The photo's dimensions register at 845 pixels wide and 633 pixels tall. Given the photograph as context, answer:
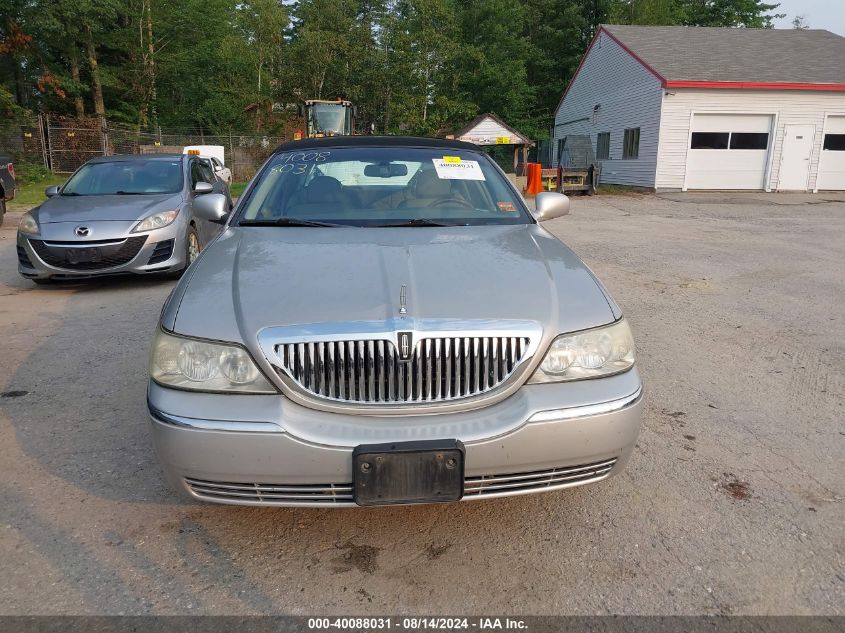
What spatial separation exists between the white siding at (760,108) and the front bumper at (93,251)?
19.3 metres

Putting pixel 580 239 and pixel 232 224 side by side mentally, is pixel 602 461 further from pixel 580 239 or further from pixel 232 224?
pixel 580 239

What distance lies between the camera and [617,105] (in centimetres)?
2569

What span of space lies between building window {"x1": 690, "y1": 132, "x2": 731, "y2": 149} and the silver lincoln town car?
71.4 feet

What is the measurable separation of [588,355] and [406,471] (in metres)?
0.82

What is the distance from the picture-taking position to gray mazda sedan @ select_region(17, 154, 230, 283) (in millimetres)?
6586

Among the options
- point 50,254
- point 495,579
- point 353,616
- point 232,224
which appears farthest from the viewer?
point 50,254

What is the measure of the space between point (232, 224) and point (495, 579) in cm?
228

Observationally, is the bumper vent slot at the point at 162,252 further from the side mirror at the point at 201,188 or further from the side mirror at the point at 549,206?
the side mirror at the point at 549,206

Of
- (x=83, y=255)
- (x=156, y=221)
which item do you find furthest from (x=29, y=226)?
(x=156, y=221)

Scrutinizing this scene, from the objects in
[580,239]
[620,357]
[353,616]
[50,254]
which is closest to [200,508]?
[353,616]

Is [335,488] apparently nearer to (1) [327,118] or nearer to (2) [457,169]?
(2) [457,169]

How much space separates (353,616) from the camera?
216cm

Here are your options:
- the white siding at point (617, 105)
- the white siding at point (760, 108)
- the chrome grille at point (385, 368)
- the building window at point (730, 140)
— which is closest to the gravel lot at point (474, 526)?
the chrome grille at point (385, 368)

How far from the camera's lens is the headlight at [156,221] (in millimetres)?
6723
